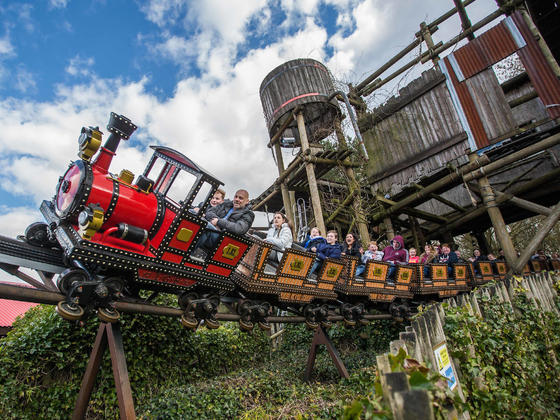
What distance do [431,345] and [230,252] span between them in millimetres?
2396

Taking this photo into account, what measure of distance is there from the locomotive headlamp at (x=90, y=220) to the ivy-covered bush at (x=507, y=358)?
3.12m

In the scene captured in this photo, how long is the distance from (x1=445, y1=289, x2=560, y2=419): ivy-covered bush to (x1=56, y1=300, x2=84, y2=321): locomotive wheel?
3.18 m

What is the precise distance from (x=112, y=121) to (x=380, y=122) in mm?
11331

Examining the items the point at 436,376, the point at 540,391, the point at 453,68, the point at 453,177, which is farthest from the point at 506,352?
the point at 453,68

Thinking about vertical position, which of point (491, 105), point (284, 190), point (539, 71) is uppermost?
point (539, 71)

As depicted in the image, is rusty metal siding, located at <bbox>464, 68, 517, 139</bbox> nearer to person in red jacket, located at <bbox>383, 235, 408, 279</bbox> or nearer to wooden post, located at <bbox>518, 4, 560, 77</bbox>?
wooden post, located at <bbox>518, 4, 560, 77</bbox>

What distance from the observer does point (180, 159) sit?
341 cm

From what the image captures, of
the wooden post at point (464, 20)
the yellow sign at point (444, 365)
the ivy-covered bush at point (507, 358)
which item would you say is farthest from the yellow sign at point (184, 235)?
the wooden post at point (464, 20)

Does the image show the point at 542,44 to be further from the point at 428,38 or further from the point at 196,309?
the point at 196,309

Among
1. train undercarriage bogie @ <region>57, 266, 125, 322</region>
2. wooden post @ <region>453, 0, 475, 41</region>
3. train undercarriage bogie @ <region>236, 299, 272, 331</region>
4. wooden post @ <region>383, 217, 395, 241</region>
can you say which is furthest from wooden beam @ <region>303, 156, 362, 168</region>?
train undercarriage bogie @ <region>57, 266, 125, 322</region>

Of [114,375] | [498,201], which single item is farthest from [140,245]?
[498,201]

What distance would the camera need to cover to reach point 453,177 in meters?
9.79

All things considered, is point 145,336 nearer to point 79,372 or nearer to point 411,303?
point 79,372

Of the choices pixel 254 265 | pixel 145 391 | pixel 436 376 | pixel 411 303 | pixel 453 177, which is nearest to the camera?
pixel 436 376
